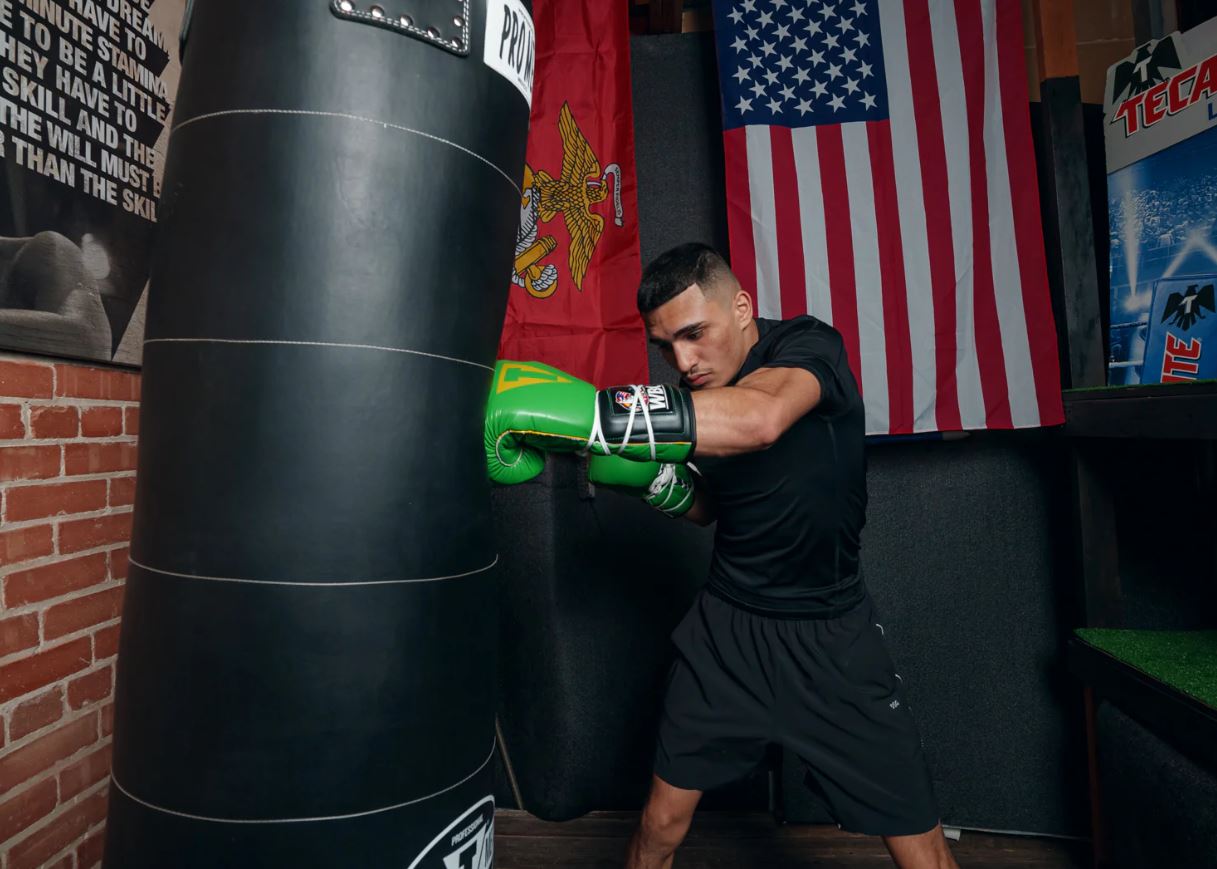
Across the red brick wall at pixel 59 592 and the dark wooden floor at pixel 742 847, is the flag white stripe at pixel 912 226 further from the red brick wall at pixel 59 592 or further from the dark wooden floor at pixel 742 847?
the red brick wall at pixel 59 592

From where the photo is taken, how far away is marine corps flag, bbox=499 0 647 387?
7.59ft

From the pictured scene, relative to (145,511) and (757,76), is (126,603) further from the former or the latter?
(757,76)

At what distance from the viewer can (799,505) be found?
166cm

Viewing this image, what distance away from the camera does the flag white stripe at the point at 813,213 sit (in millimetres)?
2262

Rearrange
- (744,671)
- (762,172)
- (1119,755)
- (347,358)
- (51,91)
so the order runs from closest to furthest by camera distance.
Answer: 1. (347,358)
2. (51,91)
3. (744,671)
4. (1119,755)
5. (762,172)

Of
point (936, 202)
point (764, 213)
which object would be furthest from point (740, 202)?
point (936, 202)

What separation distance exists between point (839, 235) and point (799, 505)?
1005mm

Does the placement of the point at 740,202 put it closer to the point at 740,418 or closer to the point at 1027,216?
the point at 1027,216

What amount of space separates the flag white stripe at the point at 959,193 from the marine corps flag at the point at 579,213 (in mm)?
943

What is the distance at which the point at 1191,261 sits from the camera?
6.13ft

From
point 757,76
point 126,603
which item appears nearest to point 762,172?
point 757,76

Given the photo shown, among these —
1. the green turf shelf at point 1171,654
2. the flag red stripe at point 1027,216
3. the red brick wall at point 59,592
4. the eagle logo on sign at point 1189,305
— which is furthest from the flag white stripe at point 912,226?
the red brick wall at point 59,592

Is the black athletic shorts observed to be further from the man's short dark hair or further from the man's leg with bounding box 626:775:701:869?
the man's short dark hair

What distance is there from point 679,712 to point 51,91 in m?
1.89
